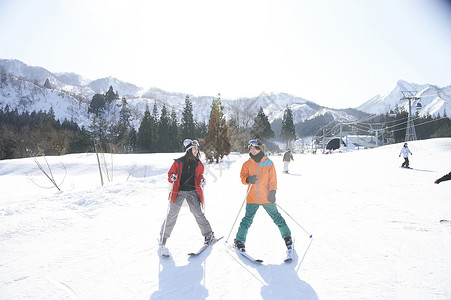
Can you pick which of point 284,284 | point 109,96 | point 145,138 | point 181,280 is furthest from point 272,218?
point 109,96

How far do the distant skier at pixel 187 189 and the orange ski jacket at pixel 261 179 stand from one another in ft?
2.77

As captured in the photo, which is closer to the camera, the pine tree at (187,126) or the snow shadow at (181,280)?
the snow shadow at (181,280)

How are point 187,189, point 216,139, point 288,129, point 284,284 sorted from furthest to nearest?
point 288,129, point 216,139, point 187,189, point 284,284

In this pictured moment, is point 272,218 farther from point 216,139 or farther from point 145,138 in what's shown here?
point 145,138

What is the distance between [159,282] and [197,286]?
1.73ft

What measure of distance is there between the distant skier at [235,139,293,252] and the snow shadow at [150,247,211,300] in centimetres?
79

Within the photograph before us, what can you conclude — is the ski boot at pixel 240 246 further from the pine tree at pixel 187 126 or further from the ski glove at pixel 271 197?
the pine tree at pixel 187 126

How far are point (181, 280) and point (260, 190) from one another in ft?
5.52

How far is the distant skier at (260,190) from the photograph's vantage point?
3.66m

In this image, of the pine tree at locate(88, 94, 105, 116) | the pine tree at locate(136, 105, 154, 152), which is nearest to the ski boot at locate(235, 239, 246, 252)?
the pine tree at locate(136, 105, 154, 152)

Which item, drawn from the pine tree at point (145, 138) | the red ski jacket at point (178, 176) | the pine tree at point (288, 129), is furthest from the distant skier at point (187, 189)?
the pine tree at point (288, 129)

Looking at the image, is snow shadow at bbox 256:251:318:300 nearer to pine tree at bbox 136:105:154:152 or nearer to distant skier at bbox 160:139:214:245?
distant skier at bbox 160:139:214:245

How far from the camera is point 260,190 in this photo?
12.0 ft

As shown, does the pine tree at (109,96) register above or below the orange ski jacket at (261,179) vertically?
above
